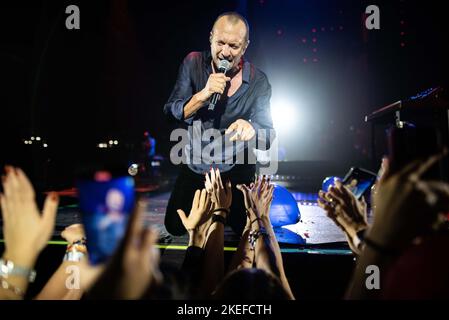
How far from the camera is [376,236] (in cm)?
73

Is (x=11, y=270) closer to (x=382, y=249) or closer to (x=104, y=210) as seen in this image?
(x=104, y=210)

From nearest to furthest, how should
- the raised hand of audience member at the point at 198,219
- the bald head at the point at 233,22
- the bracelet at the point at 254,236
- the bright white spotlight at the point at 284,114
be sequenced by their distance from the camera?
the bracelet at the point at 254,236, the raised hand of audience member at the point at 198,219, the bald head at the point at 233,22, the bright white spotlight at the point at 284,114

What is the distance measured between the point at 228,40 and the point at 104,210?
2.07m

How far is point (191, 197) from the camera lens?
2598 millimetres

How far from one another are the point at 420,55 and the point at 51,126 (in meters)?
9.21

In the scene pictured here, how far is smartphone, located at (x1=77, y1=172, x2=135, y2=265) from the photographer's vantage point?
2.01 feet

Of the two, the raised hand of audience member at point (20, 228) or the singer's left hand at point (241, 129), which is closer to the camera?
the raised hand of audience member at point (20, 228)

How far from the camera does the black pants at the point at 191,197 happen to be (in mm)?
2473

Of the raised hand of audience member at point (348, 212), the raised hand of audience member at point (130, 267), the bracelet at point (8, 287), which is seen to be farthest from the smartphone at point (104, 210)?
the raised hand of audience member at point (348, 212)

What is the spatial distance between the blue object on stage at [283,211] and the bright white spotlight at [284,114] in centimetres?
913

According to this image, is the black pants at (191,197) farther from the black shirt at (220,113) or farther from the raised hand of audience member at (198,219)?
the raised hand of audience member at (198,219)

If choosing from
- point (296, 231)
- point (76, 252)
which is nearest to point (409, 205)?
point (76, 252)

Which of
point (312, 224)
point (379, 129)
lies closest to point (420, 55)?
point (379, 129)
